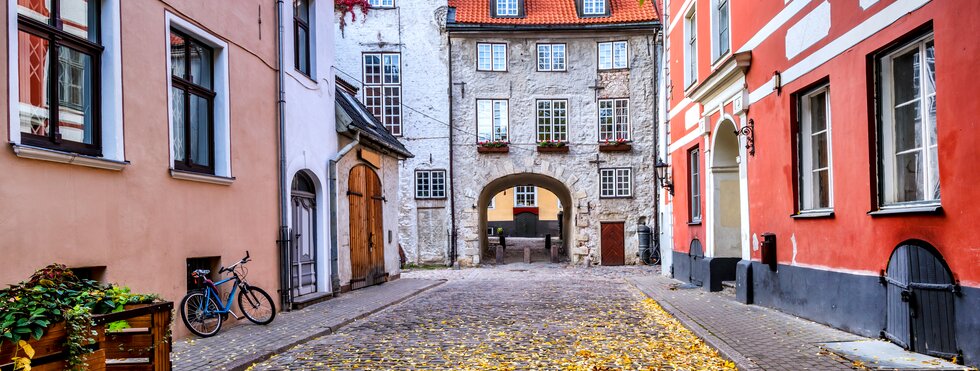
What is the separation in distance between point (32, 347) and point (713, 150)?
42.7 feet

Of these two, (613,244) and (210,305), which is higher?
(210,305)

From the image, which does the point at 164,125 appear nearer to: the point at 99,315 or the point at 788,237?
the point at 99,315

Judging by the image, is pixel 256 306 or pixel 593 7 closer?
pixel 256 306

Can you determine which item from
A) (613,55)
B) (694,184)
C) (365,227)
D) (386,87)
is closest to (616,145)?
(613,55)

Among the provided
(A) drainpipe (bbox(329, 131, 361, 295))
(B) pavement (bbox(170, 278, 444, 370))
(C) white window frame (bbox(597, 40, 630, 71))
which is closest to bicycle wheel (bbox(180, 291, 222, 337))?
(B) pavement (bbox(170, 278, 444, 370))

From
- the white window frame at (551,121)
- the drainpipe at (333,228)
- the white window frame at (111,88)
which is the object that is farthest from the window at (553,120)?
the white window frame at (111,88)

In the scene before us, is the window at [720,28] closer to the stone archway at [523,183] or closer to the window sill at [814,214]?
the window sill at [814,214]

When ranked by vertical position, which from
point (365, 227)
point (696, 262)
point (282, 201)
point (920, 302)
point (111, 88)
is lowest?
point (696, 262)

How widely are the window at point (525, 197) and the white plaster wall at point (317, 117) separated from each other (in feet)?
121

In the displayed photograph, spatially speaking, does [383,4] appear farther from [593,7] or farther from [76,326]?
[76,326]

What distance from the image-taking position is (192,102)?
9.91 m

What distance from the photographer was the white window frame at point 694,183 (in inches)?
669

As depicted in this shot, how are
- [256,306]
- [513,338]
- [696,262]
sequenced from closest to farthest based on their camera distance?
[513,338] → [256,306] → [696,262]

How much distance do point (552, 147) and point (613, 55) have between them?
4.12m
